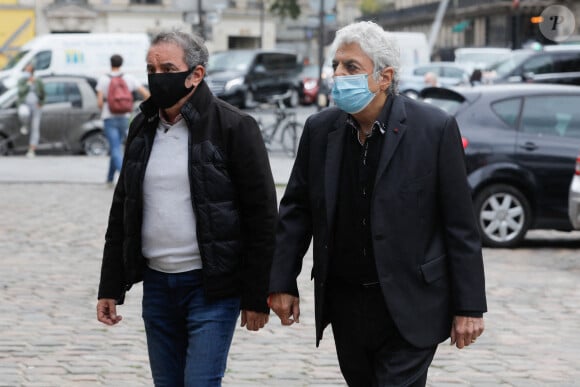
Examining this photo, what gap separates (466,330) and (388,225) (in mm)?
432

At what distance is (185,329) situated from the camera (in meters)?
4.77

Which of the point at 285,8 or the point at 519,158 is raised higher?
the point at 519,158

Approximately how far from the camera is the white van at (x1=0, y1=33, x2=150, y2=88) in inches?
1346

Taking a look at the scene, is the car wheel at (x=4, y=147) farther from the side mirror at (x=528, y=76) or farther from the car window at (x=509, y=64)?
the side mirror at (x=528, y=76)

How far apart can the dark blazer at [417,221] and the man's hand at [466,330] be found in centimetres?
4

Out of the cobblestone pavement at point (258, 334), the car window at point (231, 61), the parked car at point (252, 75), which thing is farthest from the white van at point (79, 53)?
the cobblestone pavement at point (258, 334)

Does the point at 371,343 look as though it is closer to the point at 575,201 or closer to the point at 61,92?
the point at 575,201

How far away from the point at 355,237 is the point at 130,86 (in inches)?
562

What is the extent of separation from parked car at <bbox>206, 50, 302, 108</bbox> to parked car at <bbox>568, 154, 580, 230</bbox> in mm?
28231

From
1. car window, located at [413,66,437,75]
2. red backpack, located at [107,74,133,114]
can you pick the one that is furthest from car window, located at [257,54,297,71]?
red backpack, located at [107,74,133,114]

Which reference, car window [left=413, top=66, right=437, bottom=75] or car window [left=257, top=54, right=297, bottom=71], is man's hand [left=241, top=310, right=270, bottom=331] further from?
car window [left=257, top=54, right=297, bottom=71]

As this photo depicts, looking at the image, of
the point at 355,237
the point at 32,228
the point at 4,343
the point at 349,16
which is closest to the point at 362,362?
the point at 355,237

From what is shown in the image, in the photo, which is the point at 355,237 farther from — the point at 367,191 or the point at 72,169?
the point at 72,169

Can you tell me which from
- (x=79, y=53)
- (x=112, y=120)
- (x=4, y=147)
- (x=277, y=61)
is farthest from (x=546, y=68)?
(x=277, y=61)
